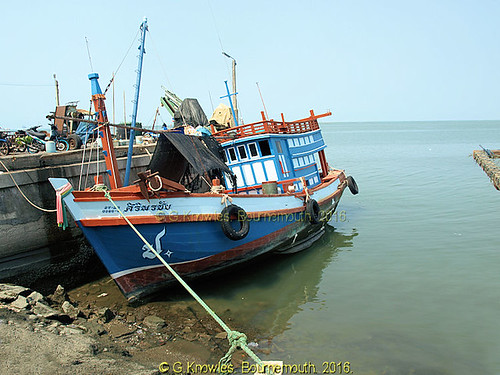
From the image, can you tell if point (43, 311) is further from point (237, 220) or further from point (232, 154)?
point (232, 154)

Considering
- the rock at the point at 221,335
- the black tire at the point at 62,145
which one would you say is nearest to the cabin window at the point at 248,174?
the rock at the point at 221,335

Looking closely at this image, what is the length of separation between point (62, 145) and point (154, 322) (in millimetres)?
8092

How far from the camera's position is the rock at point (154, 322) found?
706 cm

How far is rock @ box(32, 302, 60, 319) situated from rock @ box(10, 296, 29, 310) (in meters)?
0.16

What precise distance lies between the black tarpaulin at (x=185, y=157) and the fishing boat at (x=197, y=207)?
3 cm

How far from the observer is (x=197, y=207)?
327 inches

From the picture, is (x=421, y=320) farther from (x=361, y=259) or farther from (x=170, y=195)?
(x=170, y=195)

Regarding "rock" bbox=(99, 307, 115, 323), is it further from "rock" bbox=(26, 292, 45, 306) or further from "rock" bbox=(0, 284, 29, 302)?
"rock" bbox=(0, 284, 29, 302)

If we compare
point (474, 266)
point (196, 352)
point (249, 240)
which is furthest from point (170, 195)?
point (474, 266)

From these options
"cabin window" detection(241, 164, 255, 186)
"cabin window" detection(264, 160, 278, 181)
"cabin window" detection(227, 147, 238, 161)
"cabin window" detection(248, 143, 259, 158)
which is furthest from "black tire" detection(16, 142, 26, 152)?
"cabin window" detection(264, 160, 278, 181)

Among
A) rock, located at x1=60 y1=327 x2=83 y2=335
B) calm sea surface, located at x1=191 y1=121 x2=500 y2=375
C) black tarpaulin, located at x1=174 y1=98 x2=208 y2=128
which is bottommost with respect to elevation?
calm sea surface, located at x1=191 y1=121 x2=500 y2=375

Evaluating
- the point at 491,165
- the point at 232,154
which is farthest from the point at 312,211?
the point at 491,165

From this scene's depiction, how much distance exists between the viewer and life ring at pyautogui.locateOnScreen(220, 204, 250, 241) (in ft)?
27.8

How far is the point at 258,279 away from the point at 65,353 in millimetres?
5065
